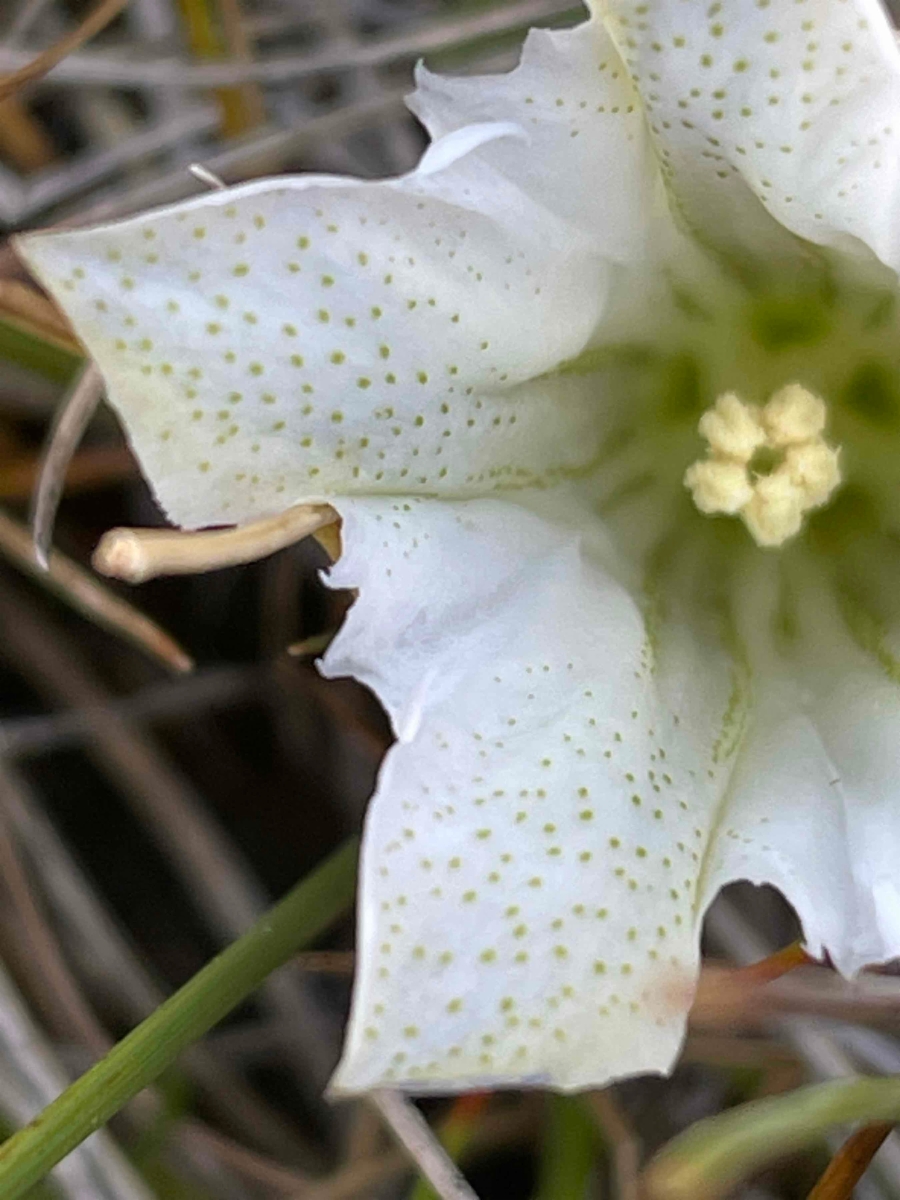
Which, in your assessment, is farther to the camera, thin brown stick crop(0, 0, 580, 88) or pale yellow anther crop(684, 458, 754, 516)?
thin brown stick crop(0, 0, 580, 88)

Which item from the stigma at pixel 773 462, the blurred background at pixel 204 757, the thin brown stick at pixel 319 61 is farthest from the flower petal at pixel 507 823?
the thin brown stick at pixel 319 61

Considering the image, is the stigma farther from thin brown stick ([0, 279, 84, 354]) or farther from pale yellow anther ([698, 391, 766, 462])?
thin brown stick ([0, 279, 84, 354])

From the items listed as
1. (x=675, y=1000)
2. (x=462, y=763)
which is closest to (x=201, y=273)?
(x=462, y=763)

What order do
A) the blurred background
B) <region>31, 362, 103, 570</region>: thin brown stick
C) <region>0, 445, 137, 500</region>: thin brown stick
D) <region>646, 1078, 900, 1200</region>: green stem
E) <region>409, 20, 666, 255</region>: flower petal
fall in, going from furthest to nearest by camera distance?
<region>0, 445, 137, 500</region>: thin brown stick → the blurred background → <region>31, 362, 103, 570</region>: thin brown stick → <region>409, 20, 666, 255</region>: flower petal → <region>646, 1078, 900, 1200</region>: green stem

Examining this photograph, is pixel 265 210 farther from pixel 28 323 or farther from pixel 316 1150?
pixel 316 1150

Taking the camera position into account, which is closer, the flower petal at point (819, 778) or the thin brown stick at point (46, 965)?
the flower petal at point (819, 778)

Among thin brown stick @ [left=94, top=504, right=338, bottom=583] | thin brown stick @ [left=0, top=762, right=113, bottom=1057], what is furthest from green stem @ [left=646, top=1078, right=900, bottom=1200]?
thin brown stick @ [left=0, top=762, right=113, bottom=1057]

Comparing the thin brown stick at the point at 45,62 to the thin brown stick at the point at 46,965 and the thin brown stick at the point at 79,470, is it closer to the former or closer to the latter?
the thin brown stick at the point at 79,470

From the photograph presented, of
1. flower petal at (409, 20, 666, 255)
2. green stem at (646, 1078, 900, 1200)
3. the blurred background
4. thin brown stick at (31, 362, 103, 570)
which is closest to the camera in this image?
green stem at (646, 1078, 900, 1200)
